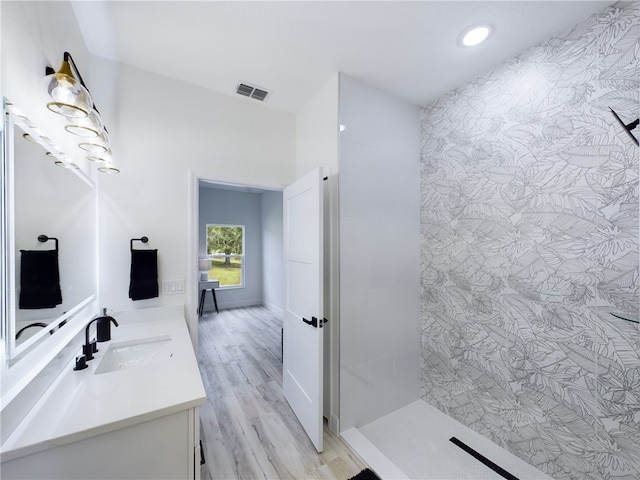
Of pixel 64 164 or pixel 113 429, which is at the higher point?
pixel 64 164

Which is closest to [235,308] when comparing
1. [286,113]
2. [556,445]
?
[286,113]

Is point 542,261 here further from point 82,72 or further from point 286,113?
point 82,72

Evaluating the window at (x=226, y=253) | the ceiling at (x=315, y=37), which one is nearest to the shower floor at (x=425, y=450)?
the ceiling at (x=315, y=37)

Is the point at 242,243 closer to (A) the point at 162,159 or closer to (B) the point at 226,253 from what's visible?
(B) the point at 226,253

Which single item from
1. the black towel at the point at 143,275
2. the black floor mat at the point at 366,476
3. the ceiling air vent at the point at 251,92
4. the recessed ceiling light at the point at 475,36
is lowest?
the black floor mat at the point at 366,476

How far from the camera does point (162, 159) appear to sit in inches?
76.0

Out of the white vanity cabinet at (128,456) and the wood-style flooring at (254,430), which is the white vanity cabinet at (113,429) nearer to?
the white vanity cabinet at (128,456)

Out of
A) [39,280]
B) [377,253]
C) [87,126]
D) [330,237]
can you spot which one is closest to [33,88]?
[87,126]

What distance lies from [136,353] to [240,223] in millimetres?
4468

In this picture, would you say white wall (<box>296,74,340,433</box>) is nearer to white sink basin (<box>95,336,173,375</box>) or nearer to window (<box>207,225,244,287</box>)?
white sink basin (<box>95,336,173,375</box>)

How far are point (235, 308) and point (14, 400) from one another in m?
5.02

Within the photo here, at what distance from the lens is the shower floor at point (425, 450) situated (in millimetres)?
1599

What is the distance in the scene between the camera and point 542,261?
5.18ft

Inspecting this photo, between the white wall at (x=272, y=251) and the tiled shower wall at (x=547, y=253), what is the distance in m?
3.51
